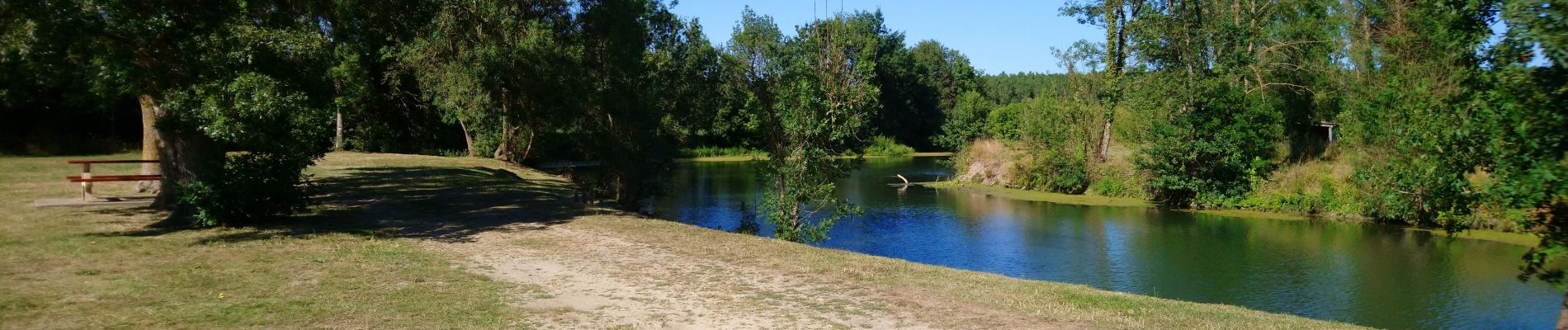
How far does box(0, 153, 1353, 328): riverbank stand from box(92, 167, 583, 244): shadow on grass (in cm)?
10

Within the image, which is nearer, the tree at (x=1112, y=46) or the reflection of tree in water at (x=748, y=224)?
the reflection of tree in water at (x=748, y=224)

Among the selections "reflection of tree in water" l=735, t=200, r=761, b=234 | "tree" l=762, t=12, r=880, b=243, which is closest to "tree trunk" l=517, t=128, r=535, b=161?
"reflection of tree in water" l=735, t=200, r=761, b=234

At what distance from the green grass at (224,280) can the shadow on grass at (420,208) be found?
333 millimetres

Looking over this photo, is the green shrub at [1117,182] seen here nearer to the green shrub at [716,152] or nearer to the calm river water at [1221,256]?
the calm river water at [1221,256]

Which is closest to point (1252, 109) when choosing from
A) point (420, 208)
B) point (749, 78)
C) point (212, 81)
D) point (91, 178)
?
point (749, 78)

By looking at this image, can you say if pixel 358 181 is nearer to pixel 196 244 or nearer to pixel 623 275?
pixel 196 244

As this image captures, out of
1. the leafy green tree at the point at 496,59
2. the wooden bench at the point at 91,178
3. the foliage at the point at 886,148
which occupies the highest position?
the leafy green tree at the point at 496,59

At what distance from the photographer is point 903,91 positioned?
8206 centimetres

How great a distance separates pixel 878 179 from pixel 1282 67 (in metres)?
17.4

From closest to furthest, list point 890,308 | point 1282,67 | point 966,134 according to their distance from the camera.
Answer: point 890,308 < point 1282,67 < point 966,134

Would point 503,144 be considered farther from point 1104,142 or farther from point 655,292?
point 655,292

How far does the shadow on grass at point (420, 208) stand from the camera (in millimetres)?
11898

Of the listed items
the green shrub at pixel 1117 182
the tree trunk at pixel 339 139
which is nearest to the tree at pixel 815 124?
the green shrub at pixel 1117 182

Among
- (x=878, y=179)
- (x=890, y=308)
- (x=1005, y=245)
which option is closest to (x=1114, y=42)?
(x=878, y=179)
